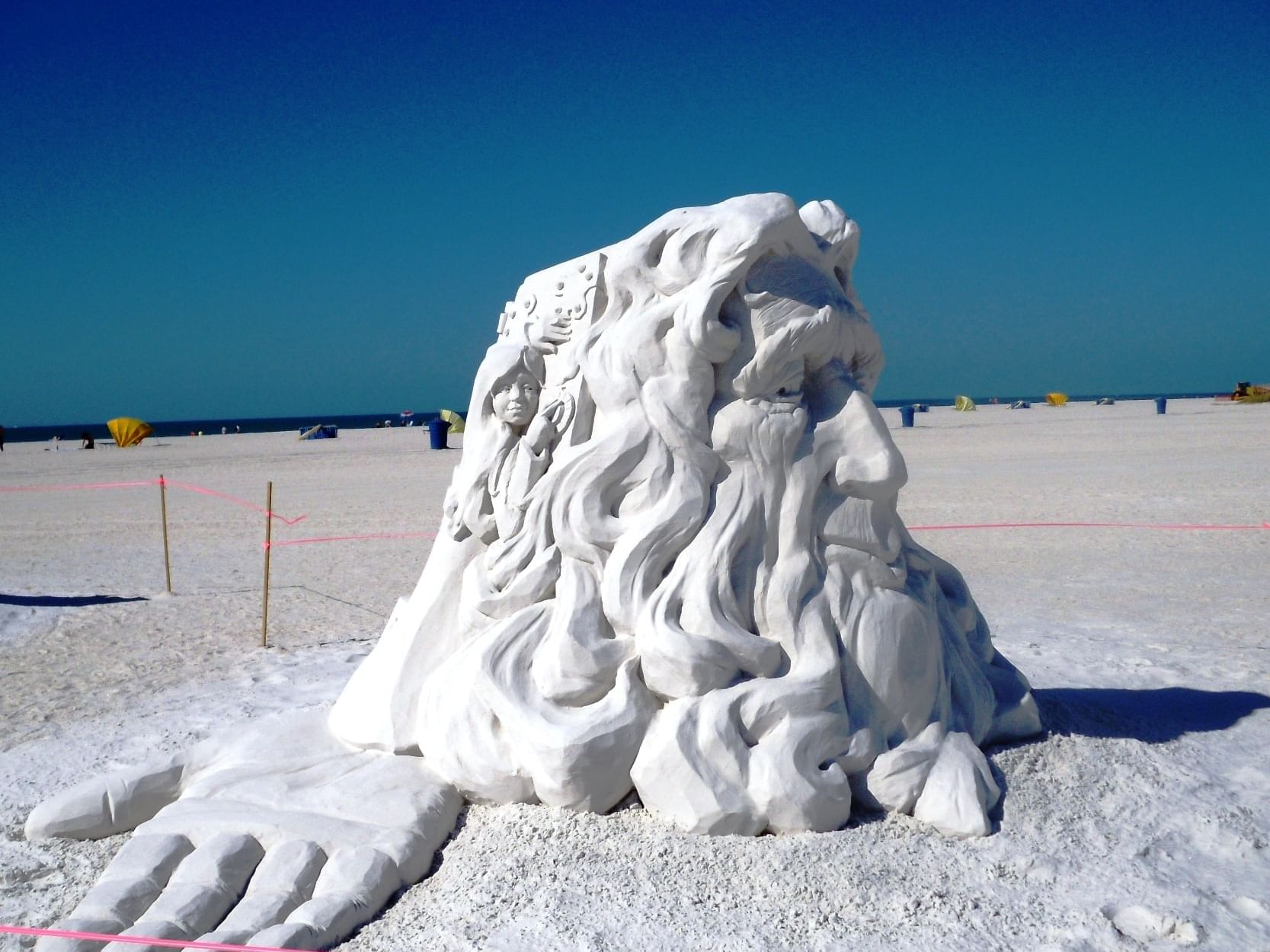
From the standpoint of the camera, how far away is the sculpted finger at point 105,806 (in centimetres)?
325

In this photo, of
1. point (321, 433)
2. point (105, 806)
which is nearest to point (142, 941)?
point (105, 806)

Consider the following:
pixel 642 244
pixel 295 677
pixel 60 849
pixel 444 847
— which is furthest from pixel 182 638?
pixel 642 244

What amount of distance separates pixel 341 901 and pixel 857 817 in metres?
1.40

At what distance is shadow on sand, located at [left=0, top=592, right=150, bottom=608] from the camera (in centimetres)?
706

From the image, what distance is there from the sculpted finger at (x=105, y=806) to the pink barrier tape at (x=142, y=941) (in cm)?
75

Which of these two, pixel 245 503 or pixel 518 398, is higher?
pixel 518 398

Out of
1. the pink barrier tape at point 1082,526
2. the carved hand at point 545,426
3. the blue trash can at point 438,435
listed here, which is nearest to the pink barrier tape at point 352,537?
the pink barrier tape at point 1082,526

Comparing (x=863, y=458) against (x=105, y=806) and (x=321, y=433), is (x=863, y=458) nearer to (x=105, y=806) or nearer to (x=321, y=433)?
(x=105, y=806)

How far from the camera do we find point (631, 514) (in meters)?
3.19

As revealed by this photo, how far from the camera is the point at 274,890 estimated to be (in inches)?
106

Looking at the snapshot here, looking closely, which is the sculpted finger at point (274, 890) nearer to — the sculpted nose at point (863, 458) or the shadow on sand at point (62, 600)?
the sculpted nose at point (863, 458)

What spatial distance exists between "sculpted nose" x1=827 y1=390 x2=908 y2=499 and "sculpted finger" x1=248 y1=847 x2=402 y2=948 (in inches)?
65.4

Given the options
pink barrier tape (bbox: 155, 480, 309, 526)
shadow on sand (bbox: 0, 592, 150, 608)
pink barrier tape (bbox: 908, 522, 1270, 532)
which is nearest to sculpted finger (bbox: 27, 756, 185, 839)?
shadow on sand (bbox: 0, 592, 150, 608)

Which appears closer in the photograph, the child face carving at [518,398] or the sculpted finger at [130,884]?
the sculpted finger at [130,884]
